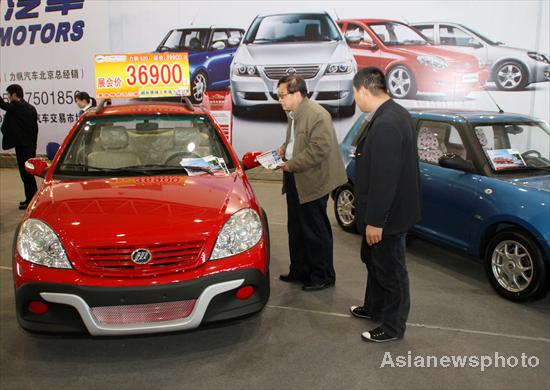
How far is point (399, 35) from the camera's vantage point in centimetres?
745

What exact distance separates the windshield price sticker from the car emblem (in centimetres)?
489

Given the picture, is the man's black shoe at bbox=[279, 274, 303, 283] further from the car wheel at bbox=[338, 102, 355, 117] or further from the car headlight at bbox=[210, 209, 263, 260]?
the car wheel at bbox=[338, 102, 355, 117]

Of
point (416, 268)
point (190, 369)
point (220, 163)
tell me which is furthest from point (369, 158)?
point (416, 268)

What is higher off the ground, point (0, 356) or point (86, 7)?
point (86, 7)

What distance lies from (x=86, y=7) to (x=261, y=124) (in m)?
4.25

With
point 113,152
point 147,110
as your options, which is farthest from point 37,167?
point 147,110

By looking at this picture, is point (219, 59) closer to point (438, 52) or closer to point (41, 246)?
point (438, 52)

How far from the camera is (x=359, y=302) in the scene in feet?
11.8

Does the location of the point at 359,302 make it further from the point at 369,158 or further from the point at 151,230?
the point at 151,230

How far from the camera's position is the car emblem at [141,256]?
2.46 meters

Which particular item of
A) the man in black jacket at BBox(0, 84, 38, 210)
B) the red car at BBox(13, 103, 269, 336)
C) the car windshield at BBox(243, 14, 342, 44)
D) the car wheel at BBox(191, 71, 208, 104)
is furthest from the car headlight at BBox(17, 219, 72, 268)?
the car wheel at BBox(191, 71, 208, 104)

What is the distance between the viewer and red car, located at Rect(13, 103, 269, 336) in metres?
2.42

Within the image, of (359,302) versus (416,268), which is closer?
(359,302)

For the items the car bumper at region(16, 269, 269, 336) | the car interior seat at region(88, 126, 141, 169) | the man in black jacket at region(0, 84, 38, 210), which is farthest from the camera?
the man in black jacket at region(0, 84, 38, 210)
